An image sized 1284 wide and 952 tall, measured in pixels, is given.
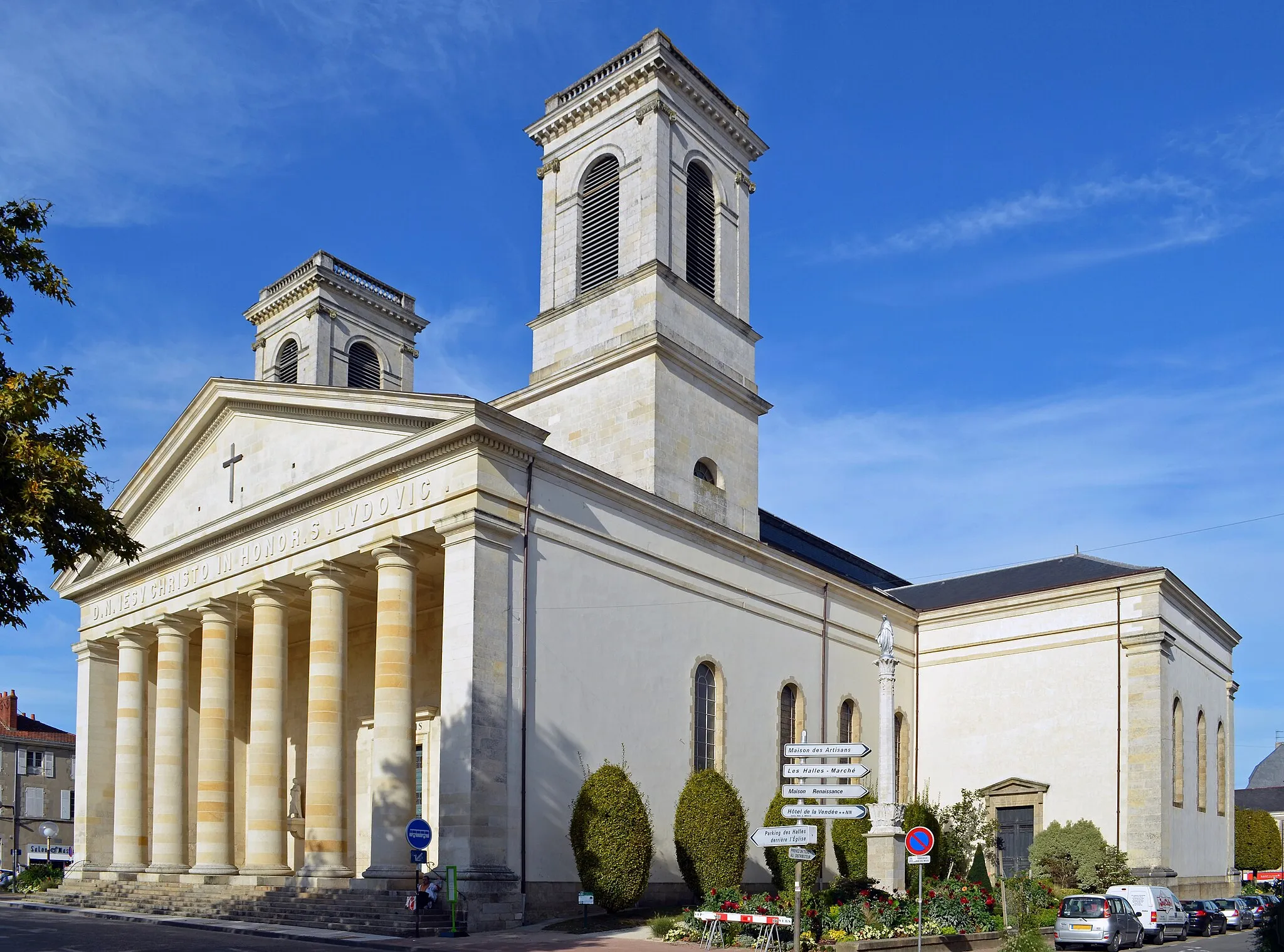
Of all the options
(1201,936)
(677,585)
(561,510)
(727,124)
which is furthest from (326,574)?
(1201,936)

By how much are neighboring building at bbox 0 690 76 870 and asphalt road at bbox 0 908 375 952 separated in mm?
40016

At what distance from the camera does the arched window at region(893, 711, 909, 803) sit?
4131 cm

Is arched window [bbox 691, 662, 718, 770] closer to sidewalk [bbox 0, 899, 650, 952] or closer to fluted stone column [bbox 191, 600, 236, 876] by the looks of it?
sidewalk [bbox 0, 899, 650, 952]

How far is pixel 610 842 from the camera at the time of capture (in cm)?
2575

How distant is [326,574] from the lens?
2994 cm

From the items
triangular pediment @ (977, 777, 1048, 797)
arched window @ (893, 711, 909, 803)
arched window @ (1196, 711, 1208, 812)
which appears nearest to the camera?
triangular pediment @ (977, 777, 1048, 797)

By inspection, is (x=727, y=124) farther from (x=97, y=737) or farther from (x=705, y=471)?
(x=97, y=737)

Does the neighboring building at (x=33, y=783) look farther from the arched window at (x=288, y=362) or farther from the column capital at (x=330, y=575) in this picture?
the column capital at (x=330, y=575)

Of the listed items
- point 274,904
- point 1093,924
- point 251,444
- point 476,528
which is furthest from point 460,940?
point 251,444

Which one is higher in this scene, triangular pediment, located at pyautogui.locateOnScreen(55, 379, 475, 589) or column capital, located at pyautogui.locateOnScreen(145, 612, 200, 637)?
triangular pediment, located at pyautogui.locateOnScreen(55, 379, 475, 589)

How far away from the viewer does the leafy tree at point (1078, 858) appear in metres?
35.6

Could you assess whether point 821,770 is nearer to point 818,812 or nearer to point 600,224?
point 818,812

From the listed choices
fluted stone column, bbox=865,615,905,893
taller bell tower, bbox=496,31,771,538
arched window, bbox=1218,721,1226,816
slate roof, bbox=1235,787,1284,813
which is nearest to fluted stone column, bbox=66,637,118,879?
taller bell tower, bbox=496,31,771,538

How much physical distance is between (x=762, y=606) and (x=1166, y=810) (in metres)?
13.6
